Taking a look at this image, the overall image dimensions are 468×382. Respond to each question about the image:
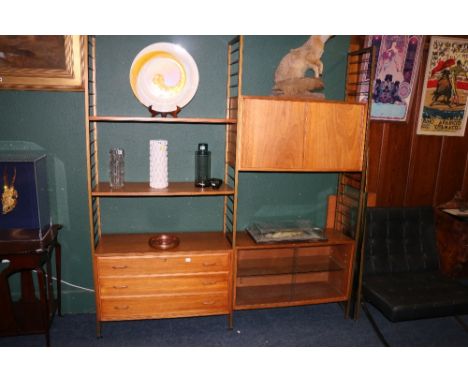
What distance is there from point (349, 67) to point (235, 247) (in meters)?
1.71

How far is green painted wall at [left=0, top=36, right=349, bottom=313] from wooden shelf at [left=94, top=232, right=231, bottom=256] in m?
0.09

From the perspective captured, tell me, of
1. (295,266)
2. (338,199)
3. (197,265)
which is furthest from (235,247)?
(338,199)

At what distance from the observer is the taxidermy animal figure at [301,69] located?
107 inches

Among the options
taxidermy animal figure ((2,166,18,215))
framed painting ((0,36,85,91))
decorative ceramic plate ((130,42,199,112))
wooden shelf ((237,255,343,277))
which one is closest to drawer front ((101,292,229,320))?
wooden shelf ((237,255,343,277))

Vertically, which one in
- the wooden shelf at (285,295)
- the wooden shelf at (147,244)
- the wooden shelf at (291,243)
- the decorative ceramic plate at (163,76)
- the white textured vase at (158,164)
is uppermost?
the decorative ceramic plate at (163,76)

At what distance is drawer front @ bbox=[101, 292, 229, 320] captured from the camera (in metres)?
2.62

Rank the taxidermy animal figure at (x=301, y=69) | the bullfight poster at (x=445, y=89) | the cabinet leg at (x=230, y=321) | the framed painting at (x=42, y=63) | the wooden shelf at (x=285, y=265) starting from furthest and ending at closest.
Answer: the bullfight poster at (x=445, y=89) → the wooden shelf at (x=285, y=265) → the cabinet leg at (x=230, y=321) → the taxidermy animal figure at (x=301, y=69) → the framed painting at (x=42, y=63)

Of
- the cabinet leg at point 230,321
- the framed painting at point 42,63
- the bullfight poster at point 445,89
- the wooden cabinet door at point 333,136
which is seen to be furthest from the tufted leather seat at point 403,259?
the framed painting at point 42,63

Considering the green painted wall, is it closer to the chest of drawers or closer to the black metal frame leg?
the chest of drawers

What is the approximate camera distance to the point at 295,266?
3.01 metres

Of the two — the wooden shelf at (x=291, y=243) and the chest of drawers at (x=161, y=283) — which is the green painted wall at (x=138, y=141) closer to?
the wooden shelf at (x=291, y=243)

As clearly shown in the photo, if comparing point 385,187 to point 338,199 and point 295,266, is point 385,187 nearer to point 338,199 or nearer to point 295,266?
point 338,199

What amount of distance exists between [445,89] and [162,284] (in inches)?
113
